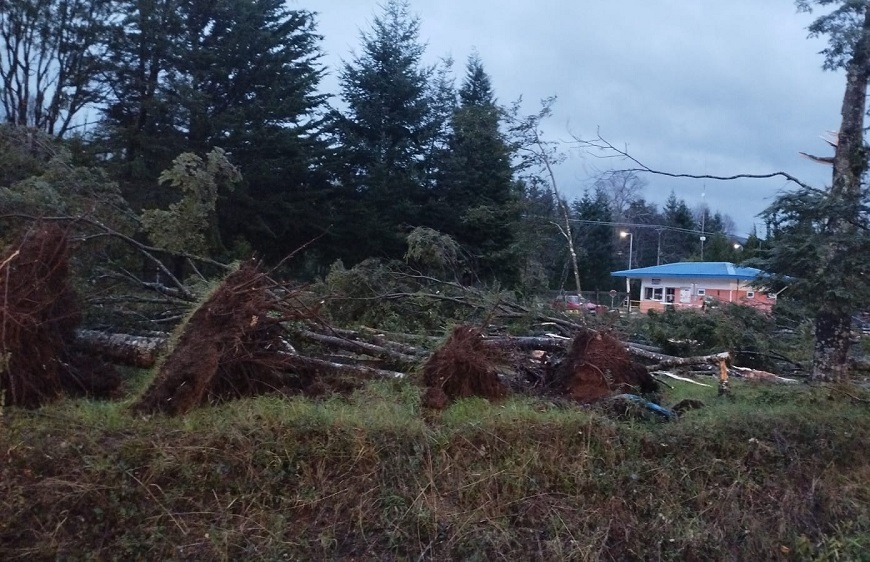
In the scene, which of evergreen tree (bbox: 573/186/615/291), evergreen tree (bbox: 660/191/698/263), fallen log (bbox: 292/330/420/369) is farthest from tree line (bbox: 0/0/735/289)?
evergreen tree (bbox: 660/191/698/263)

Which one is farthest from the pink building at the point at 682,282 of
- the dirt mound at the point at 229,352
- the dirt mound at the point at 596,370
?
the dirt mound at the point at 229,352

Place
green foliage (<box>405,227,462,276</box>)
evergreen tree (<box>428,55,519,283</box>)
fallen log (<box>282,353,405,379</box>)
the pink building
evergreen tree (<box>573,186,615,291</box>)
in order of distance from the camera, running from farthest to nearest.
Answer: evergreen tree (<box>573,186,615,291</box>), the pink building, evergreen tree (<box>428,55,519,283</box>), green foliage (<box>405,227,462,276</box>), fallen log (<box>282,353,405,379</box>)

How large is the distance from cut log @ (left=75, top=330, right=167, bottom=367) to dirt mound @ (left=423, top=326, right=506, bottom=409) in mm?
2551

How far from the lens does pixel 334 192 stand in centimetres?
2333

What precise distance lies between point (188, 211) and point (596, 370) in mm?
6117

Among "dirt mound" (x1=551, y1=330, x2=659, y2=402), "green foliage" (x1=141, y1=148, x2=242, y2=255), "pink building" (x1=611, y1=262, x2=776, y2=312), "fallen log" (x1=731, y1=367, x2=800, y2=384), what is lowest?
"fallen log" (x1=731, y1=367, x2=800, y2=384)

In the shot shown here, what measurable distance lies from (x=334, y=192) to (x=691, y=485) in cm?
1903

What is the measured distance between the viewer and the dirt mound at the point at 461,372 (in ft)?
21.3

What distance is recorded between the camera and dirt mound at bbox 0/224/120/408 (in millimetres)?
5605

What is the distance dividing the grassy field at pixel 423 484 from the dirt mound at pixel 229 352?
0.32 metres

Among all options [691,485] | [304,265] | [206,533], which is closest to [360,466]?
[206,533]

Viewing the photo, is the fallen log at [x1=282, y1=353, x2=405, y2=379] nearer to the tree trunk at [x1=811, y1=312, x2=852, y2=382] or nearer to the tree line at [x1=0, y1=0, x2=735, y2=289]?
the tree trunk at [x1=811, y1=312, x2=852, y2=382]

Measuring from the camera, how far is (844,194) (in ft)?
23.9

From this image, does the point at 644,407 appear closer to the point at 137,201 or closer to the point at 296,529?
the point at 296,529
